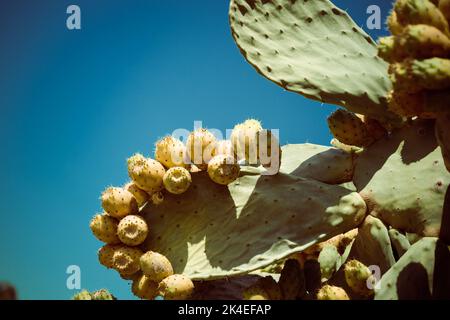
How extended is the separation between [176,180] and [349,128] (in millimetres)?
717

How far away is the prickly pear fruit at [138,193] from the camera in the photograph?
7.14 ft

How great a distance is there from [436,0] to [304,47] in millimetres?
645

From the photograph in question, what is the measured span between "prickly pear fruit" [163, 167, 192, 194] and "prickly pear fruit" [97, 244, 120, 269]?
329mm

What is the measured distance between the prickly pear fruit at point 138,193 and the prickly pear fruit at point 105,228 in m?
0.14

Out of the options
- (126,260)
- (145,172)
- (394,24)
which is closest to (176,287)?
(126,260)

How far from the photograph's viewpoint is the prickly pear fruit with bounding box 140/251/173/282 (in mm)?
1957

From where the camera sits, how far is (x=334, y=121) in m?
2.10

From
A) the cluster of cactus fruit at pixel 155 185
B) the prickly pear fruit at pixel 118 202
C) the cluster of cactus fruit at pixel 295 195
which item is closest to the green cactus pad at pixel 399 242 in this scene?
the cluster of cactus fruit at pixel 295 195

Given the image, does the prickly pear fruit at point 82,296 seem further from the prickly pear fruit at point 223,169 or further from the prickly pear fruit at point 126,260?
the prickly pear fruit at point 223,169

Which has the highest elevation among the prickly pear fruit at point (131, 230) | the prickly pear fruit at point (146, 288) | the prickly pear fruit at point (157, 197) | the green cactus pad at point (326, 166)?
the green cactus pad at point (326, 166)

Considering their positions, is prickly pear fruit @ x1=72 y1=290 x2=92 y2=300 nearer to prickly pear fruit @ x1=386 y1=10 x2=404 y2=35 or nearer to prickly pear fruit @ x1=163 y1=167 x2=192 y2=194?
prickly pear fruit @ x1=163 y1=167 x2=192 y2=194

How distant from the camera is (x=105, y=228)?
2.06 m
